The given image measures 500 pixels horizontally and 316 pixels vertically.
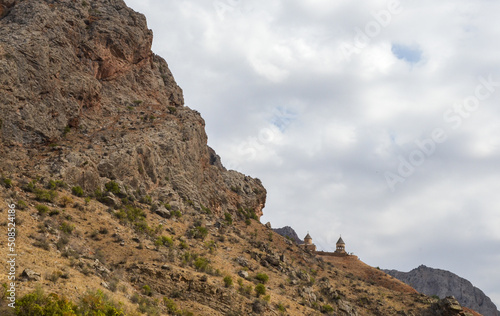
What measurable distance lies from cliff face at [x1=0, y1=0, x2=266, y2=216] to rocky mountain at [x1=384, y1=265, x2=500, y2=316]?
8754 cm

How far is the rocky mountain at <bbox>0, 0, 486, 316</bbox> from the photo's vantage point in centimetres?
2800

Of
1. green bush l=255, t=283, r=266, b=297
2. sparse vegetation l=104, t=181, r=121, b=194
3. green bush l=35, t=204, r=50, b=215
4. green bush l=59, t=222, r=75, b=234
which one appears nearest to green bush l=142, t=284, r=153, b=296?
green bush l=59, t=222, r=75, b=234

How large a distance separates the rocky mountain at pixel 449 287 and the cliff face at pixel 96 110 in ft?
287

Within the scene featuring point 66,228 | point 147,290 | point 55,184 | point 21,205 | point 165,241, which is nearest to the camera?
point 147,290

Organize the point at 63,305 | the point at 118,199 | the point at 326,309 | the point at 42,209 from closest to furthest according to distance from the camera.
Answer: the point at 63,305
the point at 42,209
the point at 326,309
the point at 118,199

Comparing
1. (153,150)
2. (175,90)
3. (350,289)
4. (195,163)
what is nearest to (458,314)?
(350,289)

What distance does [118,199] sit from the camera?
43.2m

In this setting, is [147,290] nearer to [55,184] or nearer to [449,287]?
[55,184]

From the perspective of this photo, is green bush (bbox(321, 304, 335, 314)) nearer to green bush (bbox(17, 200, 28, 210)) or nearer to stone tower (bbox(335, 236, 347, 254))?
green bush (bbox(17, 200, 28, 210))

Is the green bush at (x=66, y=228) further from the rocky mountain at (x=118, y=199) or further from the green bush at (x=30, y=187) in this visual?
the green bush at (x=30, y=187)

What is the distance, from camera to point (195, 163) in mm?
60281

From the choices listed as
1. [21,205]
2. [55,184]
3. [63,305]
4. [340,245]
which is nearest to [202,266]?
[21,205]

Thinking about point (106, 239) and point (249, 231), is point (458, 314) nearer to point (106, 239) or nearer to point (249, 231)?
point (249, 231)

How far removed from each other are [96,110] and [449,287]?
395 ft
